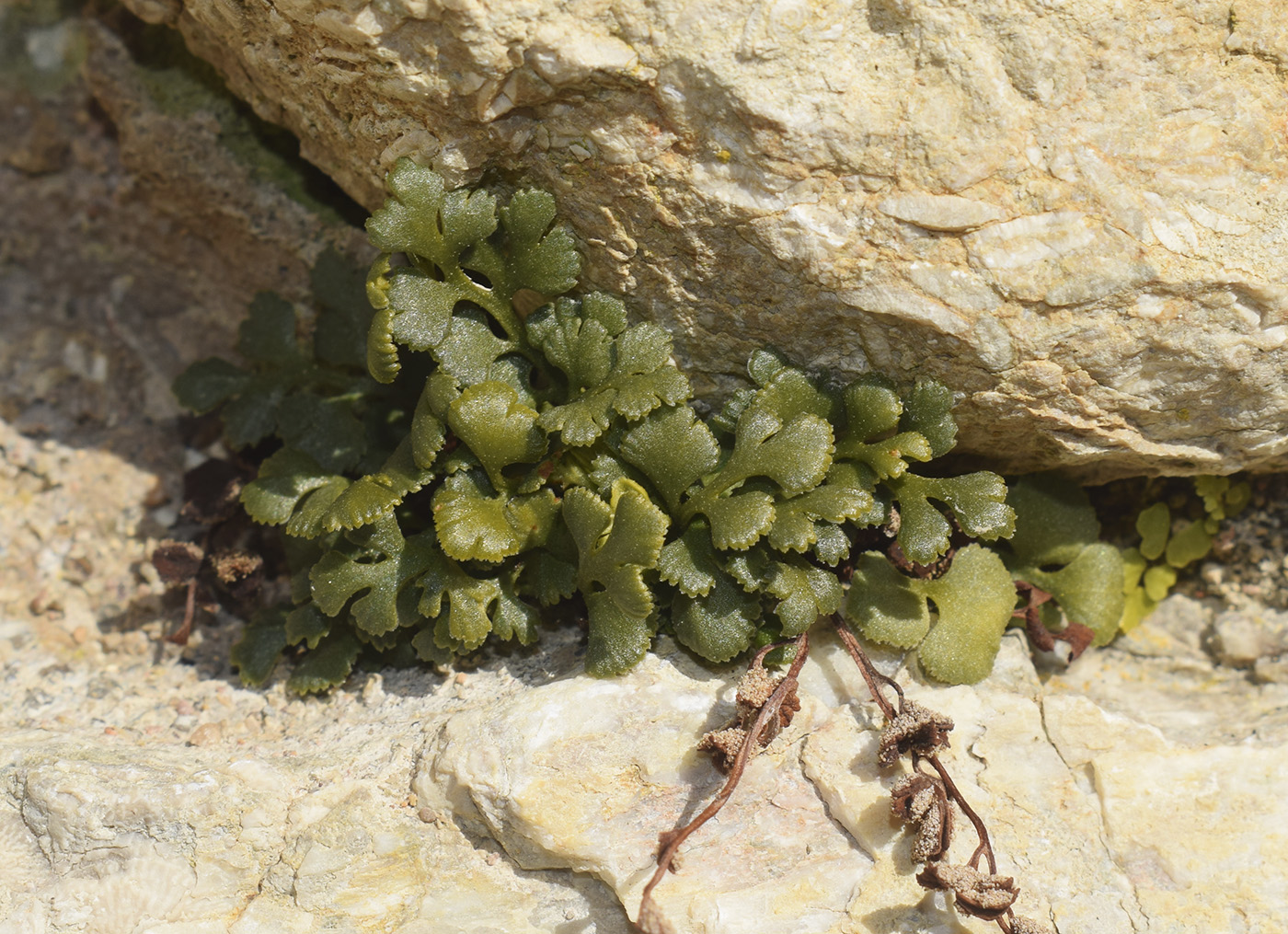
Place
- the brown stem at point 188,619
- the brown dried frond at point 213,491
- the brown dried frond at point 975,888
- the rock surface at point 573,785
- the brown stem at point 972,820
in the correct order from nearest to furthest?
the brown dried frond at point 975,888
the brown stem at point 972,820
the rock surface at point 573,785
the brown stem at point 188,619
the brown dried frond at point 213,491

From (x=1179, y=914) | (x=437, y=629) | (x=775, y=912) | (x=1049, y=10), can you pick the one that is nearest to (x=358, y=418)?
(x=437, y=629)

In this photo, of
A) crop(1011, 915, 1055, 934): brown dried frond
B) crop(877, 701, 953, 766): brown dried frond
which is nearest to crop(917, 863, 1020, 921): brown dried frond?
crop(1011, 915, 1055, 934): brown dried frond

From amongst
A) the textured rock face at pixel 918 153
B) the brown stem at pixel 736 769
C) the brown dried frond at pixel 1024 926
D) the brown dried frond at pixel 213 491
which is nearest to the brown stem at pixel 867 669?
the brown stem at pixel 736 769

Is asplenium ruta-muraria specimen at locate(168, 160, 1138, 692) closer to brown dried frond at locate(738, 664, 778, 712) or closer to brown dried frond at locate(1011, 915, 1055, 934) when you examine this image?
brown dried frond at locate(738, 664, 778, 712)

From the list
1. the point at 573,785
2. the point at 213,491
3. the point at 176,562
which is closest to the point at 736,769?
the point at 573,785

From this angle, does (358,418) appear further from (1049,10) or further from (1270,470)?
(1270,470)

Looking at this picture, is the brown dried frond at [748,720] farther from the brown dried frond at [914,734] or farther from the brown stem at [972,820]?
the brown stem at [972,820]

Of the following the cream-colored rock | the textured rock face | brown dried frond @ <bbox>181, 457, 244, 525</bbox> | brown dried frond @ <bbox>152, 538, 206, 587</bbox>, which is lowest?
brown dried frond @ <bbox>152, 538, 206, 587</bbox>
